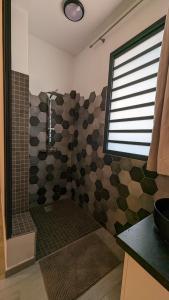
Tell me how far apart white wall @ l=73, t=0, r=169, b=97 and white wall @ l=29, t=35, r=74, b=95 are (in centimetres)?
13

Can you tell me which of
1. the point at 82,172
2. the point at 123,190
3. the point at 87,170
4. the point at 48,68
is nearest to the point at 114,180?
the point at 123,190

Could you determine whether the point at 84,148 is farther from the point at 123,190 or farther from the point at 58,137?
the point at 123,190

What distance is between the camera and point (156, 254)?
50cm

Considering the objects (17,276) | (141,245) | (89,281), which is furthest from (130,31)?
(17,276)

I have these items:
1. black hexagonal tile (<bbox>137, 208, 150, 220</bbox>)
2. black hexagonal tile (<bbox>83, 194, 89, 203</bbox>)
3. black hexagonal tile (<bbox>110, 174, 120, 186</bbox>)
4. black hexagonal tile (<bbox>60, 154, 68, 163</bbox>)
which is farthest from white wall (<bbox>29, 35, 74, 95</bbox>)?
black hexagonal tile (<bbox>137, 208, 150, 220</bbox>)

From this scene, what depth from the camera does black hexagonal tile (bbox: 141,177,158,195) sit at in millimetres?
1121

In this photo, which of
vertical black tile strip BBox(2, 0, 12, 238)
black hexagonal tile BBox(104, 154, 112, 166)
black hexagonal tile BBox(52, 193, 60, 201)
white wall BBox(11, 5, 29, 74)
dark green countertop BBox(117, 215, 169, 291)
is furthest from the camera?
black hexagonal tile BBox(52, 193, 60, 201)

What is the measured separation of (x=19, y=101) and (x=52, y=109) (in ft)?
2.51

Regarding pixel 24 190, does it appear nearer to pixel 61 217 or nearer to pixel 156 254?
pixel 61 217

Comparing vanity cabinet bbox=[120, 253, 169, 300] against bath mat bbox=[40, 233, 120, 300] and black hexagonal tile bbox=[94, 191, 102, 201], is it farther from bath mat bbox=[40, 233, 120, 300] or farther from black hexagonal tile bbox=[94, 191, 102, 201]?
black hexagonal tile bbox=[94, 191, 102, 201]

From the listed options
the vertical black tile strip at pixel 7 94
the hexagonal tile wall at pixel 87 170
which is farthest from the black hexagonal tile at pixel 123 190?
the vertical black tile strip at pixel 7 94

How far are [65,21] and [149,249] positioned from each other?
1.92m

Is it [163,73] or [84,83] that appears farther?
[84,83]

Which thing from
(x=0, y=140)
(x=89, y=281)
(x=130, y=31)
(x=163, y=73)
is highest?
(x=130, y=31)
